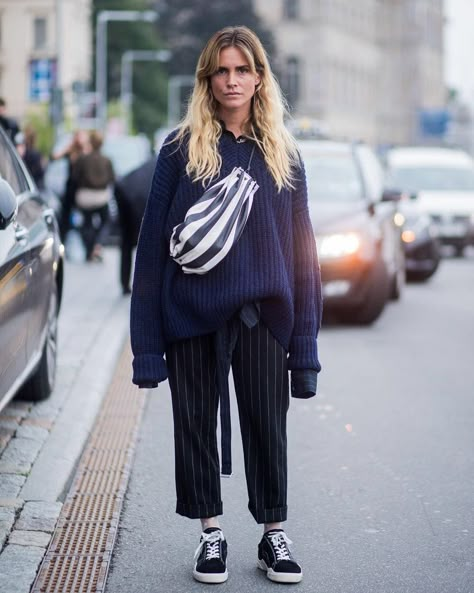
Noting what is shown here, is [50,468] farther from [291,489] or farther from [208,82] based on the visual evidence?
[208,82]

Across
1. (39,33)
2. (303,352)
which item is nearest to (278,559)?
(303,352)

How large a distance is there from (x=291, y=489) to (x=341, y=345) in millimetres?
5252

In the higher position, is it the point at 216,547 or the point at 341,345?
the point at 216,547

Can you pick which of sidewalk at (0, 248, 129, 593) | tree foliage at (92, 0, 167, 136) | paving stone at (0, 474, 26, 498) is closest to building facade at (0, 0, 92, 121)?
tree foliage at (92, 0, 167, 136)

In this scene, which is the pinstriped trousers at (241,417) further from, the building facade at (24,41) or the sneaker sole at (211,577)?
the building facade at (24,41)

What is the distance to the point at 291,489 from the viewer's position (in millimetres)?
6258

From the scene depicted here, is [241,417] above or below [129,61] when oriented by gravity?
above

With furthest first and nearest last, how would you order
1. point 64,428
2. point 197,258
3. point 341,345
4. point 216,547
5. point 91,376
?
1. point 341,345
2. point 91,376
3. point 64,428
4. point 216,547
5. point 197,258

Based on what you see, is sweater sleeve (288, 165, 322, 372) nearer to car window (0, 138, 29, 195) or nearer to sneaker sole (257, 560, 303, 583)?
sneaker sole (257, 560, 303, 583)

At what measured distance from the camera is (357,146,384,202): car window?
538 inches

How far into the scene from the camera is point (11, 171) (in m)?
7.57

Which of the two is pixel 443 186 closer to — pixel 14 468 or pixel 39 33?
pixel 14 468

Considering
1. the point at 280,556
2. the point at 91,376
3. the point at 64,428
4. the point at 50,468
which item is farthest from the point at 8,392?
the point at 91,376

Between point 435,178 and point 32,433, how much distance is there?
17.9 m
